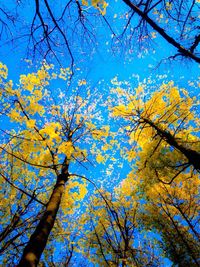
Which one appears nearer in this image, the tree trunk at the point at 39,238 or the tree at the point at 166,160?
the tree trunk at the point at 39,238

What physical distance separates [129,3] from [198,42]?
194 cm

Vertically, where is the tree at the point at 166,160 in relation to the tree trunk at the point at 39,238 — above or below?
above

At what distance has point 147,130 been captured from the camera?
403 inches

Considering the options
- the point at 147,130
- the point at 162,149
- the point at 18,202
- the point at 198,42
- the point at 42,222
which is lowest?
the point at 42,222

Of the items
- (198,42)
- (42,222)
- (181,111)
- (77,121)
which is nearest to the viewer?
(42,222)

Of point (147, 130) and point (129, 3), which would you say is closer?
point (129, 3)

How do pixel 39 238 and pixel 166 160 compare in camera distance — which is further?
pixel 166 160

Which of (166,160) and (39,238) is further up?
(166,160)

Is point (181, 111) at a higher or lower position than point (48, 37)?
higher

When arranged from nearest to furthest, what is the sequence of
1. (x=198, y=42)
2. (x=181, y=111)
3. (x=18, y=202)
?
(x=198, y=42), (x=18, y=202), (x=181, y=111)

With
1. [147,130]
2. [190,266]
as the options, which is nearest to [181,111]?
[147,130]

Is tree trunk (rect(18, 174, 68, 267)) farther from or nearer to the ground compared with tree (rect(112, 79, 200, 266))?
nearer to the ground

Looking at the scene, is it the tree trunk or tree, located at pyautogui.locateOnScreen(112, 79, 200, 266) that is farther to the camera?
tree, located at pyautogui.locateOnScreen(112, 79, 200, 266)

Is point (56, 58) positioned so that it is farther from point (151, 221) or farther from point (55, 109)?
point (151, 221)
